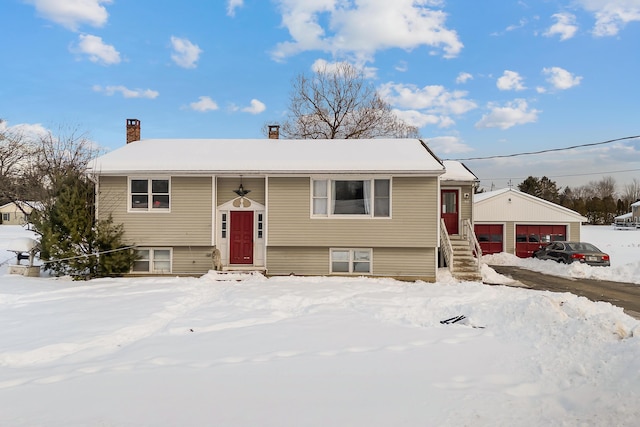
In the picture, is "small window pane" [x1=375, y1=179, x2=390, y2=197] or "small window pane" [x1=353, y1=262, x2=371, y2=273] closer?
"small window pane" [x1=375, y1=179, x2=390, y2=197]

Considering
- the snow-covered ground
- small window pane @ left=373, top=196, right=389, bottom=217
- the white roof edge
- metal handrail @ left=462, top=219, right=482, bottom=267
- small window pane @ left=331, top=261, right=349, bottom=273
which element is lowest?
the snow-covered ground

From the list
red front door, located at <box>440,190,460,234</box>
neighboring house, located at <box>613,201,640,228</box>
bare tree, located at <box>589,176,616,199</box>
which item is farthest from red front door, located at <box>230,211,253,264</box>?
bare tree, located at <box>589,176,616,199</box>

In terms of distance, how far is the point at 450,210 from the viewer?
1808 centimetres

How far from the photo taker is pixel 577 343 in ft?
19.5

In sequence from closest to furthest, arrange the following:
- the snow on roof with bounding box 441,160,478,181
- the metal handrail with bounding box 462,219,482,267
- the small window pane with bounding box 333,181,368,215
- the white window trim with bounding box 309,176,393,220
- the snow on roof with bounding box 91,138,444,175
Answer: the snow on roof with bounding box 91,138,444,175, the white window trim with bounding box 309,176,393,220, the small window pane with bounding box 333,181,368,215, the metal handrail with bounding box 462,219,482,267, the snow on roof with bounding box 441,160,478,181

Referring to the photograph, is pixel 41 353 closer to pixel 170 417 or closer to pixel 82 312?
pixel 82 312

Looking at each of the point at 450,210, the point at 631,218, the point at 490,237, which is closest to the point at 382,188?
the point at 450,210

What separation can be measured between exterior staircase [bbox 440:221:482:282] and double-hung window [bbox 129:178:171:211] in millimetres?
10808

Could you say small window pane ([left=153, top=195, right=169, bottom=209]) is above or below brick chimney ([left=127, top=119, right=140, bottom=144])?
below

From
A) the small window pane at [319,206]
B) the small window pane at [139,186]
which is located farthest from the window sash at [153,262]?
the small window pane at [319,206]

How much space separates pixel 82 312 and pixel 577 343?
9665mm

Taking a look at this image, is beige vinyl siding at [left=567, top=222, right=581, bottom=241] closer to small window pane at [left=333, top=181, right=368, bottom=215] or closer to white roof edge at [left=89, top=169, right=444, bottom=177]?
white roof edge at [left=89, top=169, right=444, bottom=177]

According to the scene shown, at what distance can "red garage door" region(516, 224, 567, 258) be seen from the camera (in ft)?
70.4

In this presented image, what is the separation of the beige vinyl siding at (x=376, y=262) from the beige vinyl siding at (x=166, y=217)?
8.70ft
